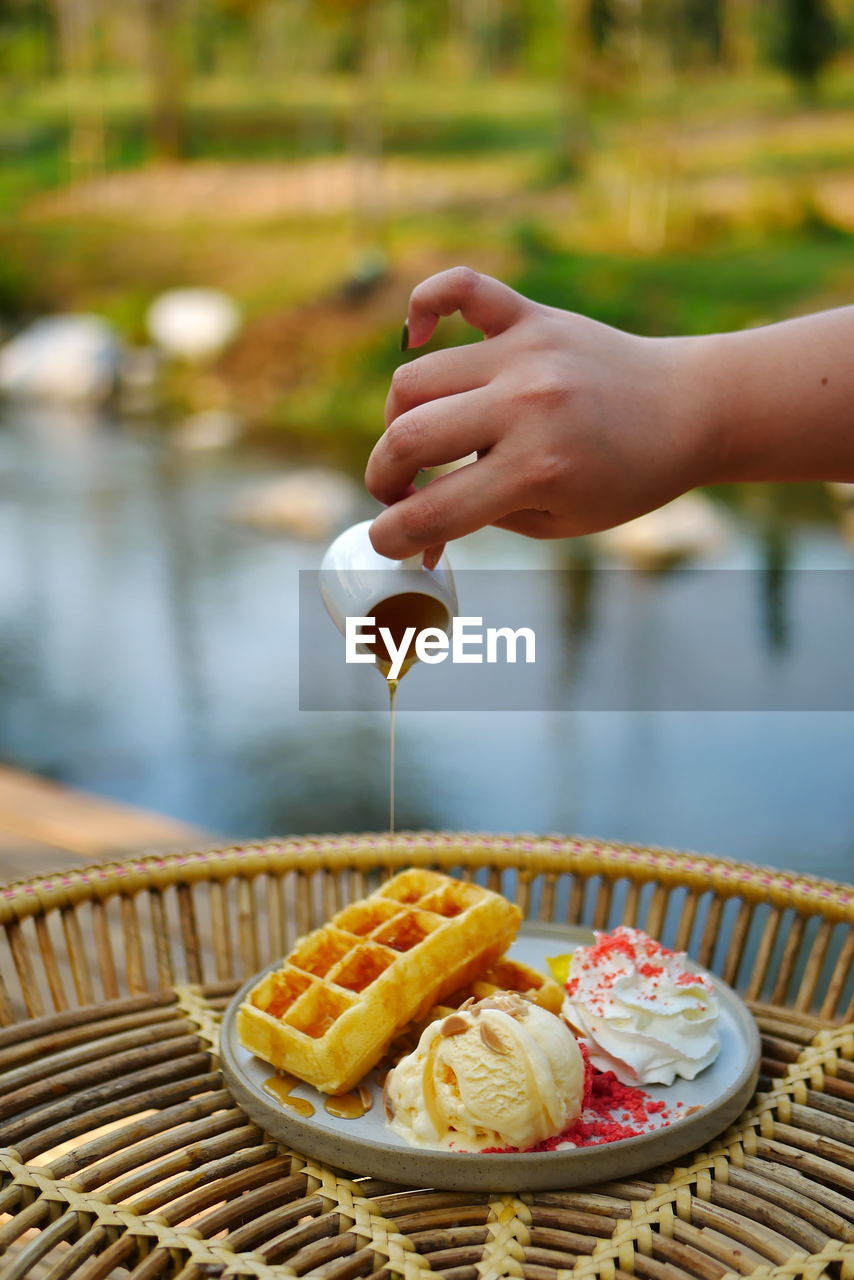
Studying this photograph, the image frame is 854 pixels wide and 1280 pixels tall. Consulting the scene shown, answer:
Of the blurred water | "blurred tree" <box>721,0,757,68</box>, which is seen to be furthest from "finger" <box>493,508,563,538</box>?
"blurred tree" <box>721,0,757,68</box>

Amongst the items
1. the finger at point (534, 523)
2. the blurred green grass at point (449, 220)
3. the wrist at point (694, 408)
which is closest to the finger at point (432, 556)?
the finger at point (534, 523)

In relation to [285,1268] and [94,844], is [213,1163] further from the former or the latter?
[94,844]

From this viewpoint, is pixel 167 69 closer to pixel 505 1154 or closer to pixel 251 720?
→ pixel 251 720

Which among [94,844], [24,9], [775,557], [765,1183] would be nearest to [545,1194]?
[765,1183]

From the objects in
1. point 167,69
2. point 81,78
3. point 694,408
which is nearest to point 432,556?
point 694,408

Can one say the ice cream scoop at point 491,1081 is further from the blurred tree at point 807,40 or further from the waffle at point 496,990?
the blurred tree at point 807,40

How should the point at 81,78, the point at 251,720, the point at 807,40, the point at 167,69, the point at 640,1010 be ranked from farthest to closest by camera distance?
the point at 81,78
the point at 167,69
the point at 251,720
the point at 807,40
the point at 640,1010

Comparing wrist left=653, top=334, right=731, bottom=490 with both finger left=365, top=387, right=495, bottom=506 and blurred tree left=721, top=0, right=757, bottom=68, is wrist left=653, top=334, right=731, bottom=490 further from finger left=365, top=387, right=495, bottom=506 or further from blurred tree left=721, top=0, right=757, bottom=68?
blurred tree left=721, top=0, right=757, bottom=68
